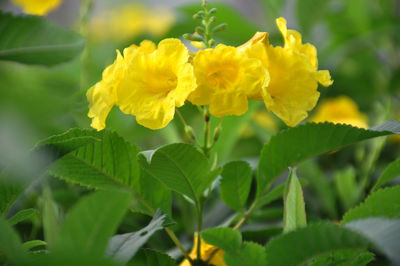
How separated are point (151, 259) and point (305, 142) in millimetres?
240

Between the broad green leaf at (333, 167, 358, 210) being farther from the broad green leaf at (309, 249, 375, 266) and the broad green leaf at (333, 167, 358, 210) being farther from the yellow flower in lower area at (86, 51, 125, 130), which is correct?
the yellow flower in lower area at (86, 51, 125, 130)

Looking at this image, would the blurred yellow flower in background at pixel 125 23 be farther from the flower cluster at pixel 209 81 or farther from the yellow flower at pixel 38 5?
the flower cluster at pixel 209 81

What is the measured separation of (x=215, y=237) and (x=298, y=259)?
108 mm

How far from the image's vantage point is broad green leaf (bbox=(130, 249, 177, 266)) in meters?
0.54

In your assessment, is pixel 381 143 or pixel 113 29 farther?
pixel 113 29

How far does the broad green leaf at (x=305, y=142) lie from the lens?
22.1 inches

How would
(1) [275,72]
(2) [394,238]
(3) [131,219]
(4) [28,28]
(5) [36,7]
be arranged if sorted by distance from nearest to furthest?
(2) [394,238], (1) [275,72], (4) [28,28], (3) [131,219], (5) [36,7]

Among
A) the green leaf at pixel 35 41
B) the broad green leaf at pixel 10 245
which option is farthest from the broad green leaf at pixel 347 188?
the broad green leaf at pixel 10 245

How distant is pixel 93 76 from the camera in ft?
4.74

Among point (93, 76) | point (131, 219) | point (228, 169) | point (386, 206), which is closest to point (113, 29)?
point (93, 76)

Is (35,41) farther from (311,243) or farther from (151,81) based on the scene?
(311,243)

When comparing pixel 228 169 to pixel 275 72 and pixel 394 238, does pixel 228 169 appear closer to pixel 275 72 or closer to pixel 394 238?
pixel 275 72

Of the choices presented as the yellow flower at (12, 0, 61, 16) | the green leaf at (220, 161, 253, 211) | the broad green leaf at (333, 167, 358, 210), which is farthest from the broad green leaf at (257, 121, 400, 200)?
the yellow flower at (12, 0, 61, 16)

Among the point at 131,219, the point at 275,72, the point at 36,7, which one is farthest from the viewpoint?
the point at 36,7
